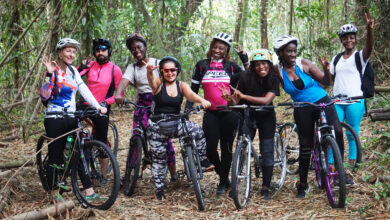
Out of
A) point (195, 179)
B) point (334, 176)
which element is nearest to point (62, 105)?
point (195, 179)

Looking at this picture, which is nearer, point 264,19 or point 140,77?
point 140,77

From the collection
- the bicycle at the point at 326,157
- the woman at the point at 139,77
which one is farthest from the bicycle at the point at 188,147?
the bicycle at the point at 326,157

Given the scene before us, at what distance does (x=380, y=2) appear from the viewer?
9.12 meters

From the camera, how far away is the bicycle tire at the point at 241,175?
425cm

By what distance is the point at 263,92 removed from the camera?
462 centimetres

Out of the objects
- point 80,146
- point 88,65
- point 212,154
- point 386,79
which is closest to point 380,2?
point 386,79

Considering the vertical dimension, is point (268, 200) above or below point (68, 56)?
below

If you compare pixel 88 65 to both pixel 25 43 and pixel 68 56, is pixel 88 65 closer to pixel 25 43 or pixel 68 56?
pixel 68 56

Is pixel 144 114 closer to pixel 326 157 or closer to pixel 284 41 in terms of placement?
pixel 284 41

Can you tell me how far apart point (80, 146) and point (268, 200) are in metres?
2.32

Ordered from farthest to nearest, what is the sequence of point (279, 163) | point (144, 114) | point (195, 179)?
point (279, 163) < point (144, 114) < point (195, 179)

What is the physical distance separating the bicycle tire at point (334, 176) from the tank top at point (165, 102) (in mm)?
1751

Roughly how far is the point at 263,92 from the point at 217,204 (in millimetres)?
1453

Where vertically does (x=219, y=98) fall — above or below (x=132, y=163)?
above
